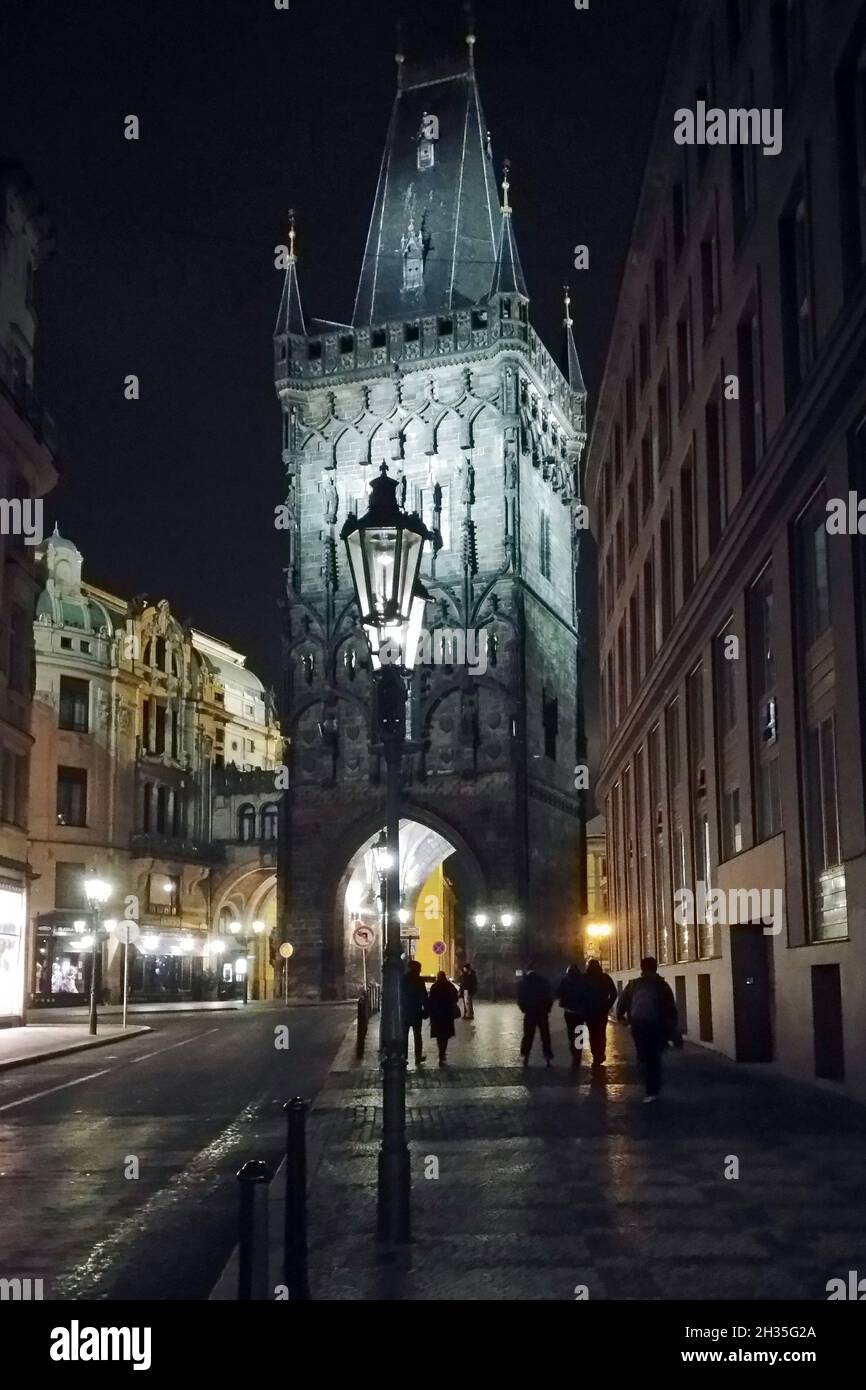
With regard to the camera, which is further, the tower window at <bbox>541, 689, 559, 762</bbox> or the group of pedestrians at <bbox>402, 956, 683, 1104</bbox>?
the tower window at <bbox>541, 689, 559, 762</bbox>

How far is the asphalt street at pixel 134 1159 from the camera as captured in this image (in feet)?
29.1

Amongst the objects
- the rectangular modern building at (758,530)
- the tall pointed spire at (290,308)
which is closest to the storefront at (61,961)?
the tall pointed spire at (290,308)

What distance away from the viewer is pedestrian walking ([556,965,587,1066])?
20969 millimetres

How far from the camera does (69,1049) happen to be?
28469mm

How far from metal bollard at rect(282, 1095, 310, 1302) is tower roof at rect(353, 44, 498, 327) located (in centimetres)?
5768

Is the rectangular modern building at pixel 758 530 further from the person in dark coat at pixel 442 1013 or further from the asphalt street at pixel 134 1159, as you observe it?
the asphalt street at pixel 134 1159

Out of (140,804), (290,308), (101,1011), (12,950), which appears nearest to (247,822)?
(140,804)

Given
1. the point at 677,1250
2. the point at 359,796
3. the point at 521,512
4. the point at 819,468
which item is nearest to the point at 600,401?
the point at 521,512

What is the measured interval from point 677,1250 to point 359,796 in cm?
4979

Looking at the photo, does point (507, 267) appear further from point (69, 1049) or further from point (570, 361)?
point (69, 1049)

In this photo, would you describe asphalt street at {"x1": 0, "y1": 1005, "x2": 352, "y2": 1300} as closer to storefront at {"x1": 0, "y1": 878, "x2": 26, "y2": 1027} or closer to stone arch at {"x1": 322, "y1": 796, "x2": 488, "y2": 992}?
storefront at {"x1": 0, "y1": 878, "x2": 26, "y2": 1027}

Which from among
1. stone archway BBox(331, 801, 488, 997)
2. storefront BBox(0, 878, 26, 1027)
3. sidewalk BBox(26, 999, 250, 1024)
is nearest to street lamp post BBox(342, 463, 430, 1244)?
storefront BBox(0, 878, 26, 1027)
